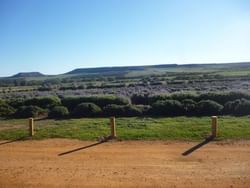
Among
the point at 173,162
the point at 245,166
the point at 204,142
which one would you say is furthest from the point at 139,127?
the point at 245,166

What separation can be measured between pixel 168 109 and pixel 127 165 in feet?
38.9

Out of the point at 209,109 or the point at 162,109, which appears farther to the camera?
the point at 162,109

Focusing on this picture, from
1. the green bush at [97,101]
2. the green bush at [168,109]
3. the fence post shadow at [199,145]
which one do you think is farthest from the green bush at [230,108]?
the green bush at [97,101]

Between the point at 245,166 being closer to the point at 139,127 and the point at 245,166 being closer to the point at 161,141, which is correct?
the point at 161,141

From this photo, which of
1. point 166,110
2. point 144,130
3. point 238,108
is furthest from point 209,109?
point 144,130

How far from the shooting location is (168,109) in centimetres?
2208

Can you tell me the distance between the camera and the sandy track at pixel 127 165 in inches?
363

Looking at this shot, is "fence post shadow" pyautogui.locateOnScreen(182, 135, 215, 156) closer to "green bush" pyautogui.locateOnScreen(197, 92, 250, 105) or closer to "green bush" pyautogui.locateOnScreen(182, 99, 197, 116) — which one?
"green bush" pyautogui.locateOnScreen(182, 99, 197, 116)

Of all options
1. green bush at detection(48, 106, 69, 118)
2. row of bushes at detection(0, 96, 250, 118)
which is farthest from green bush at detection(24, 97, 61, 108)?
green bush at detection(48, 106, 69, 118)

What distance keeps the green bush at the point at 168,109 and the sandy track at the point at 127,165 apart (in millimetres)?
8442

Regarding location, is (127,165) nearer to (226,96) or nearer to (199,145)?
(199,145)

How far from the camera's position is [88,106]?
2286 cm

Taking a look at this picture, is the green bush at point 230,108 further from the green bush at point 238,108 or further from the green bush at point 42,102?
the green bush at point 42,102

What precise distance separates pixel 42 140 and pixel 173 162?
21.6 feet
